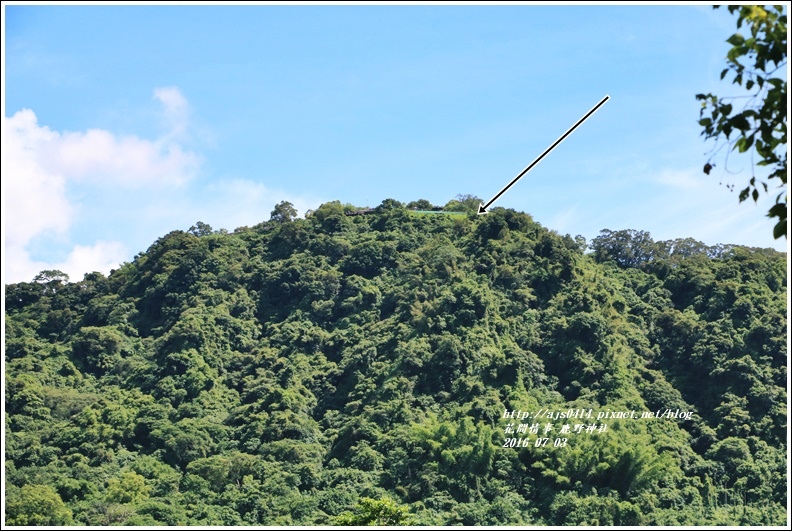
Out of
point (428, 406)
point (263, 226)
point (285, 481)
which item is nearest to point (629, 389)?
point (428, 406)

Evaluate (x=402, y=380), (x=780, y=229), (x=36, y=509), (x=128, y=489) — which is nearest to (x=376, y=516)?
(x=128, y=489)

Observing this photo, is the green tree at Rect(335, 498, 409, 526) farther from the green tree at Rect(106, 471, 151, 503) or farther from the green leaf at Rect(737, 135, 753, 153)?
the green leaf at Rect(737, 135, 753, 153)

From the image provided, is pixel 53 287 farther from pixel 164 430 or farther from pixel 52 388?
pixel 164 430

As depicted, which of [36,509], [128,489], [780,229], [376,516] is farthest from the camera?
[128,489]

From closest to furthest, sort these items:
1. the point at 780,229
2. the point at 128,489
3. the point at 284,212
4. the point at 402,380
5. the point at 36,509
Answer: the point at 780,229 → the point at 36,509 → the point at 128,489 → the point at 402,380 → the point at 284,212

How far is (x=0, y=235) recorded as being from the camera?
327 inches

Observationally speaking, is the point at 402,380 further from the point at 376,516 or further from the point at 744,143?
the point at 744,143

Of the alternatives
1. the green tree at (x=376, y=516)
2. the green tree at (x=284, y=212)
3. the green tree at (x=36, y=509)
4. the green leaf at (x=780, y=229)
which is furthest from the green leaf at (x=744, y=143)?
the green tree at (x=284, y=212)

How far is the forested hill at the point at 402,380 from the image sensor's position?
28.9 metres

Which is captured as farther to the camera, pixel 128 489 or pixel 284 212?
pixel 284 212

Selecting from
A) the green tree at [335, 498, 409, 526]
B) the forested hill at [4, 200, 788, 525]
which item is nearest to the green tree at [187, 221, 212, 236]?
the forested hill at [4, 200, 788, 525]

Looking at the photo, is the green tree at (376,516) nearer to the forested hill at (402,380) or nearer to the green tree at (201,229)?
the forested hill at (402,380)

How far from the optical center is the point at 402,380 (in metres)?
33.3

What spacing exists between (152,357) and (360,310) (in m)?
7.53
